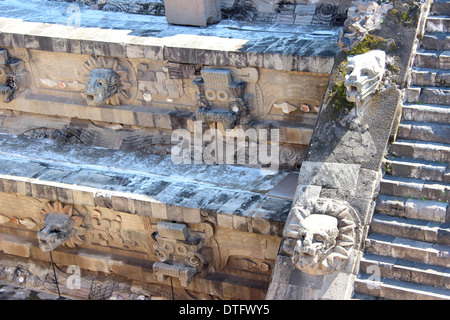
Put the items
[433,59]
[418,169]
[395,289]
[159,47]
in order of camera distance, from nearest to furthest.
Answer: [395,289], [418,169], [433,59], [159,47]

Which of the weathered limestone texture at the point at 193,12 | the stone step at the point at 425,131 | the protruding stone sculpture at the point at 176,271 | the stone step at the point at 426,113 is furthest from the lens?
the weathered limestone texture at the point at 193,12

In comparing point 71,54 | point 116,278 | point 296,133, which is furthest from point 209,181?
point 71,54

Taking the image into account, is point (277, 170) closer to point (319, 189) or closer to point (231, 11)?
point (319, 189)

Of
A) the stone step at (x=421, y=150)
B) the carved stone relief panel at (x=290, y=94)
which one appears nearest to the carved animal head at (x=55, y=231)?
the carved stone relief panel at (x=290, y=94)

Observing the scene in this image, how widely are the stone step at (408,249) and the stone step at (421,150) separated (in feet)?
3.50

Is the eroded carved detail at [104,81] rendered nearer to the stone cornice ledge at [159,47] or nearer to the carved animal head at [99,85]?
the carved animal head at [99,85]

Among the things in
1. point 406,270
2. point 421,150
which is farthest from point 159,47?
point 406,270

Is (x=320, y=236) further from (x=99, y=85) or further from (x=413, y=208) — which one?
(x=99, y=85)

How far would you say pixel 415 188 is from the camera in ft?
29.9

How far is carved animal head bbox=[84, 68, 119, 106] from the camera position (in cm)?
1173

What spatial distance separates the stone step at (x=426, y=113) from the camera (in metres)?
9.45

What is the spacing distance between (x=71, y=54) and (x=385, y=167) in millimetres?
5566

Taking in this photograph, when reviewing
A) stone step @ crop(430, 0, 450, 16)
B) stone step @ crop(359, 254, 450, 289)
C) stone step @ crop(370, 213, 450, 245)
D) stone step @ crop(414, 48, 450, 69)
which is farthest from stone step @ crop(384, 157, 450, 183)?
stone step @ crop(430, 0, 450, 16)

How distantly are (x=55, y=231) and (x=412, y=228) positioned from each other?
5456 millimetres
